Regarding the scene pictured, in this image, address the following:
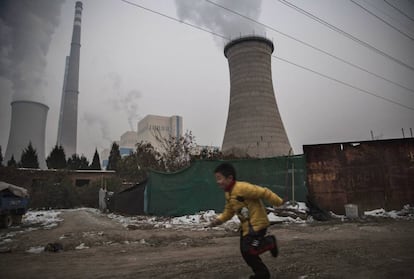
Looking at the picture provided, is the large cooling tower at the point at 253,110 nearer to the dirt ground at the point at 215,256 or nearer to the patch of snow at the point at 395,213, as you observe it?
the patch of snow at the point at 395,213

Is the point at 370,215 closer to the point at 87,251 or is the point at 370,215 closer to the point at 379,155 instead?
the point at 379,155

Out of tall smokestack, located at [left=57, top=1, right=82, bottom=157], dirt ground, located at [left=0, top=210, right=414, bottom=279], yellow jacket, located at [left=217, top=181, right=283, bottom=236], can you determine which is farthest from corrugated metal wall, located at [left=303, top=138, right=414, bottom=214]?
tall smokestack, located at [left=57, top=1, right=82, bottom=157]

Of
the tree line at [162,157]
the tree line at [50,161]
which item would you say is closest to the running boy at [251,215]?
the tree line at [162,157]

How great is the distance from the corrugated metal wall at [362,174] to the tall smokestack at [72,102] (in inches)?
3245

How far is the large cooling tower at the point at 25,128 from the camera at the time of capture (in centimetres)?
4847

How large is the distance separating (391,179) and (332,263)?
765 cm

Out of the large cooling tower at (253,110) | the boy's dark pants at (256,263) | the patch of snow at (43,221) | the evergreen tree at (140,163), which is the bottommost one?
the patch of snow at (43,221)

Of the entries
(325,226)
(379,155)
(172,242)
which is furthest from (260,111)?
(172,242)

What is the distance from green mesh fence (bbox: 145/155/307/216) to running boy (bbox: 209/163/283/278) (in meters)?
7.07

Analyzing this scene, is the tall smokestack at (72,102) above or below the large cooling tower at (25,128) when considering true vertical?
above

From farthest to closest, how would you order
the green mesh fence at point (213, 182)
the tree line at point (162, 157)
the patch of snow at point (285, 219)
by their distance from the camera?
the tree line at point (162, 157) < the green mesh fence at point (213, 182) < the patch of snow at point (285, 219)

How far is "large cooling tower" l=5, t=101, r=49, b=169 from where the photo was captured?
48469mm

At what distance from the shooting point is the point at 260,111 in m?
33.9

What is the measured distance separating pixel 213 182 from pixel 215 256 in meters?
5.66
